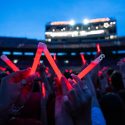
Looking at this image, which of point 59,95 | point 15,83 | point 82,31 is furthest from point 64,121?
point 82,31

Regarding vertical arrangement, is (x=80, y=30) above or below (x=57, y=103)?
above

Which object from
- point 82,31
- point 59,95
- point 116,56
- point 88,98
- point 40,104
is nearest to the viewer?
point 88,98

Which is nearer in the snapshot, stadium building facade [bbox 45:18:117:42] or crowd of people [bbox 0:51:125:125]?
crowd of people [bbox 0:51:125:125]

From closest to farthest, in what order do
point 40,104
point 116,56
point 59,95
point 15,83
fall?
point 59,95, point 15,83, point 40,104, point 116,56

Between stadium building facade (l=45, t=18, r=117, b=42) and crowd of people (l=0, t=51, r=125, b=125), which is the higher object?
stadium building facade (l=45, t=18, r=117, b=42)

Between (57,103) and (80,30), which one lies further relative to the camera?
(80,30)

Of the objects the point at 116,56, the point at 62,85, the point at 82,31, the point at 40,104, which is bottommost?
the point at 40,104

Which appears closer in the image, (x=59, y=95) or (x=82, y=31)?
(x=59, y=95)

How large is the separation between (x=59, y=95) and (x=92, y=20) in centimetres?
5544

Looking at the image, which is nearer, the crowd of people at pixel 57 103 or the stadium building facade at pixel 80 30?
the crowd of people at pixel 57 103

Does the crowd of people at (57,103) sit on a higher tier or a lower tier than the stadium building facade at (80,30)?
lower

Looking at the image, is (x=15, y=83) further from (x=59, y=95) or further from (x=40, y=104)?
(x=40, y=104)

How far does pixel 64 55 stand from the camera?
48469 mm

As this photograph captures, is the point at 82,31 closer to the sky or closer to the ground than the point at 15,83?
closer to the sky
